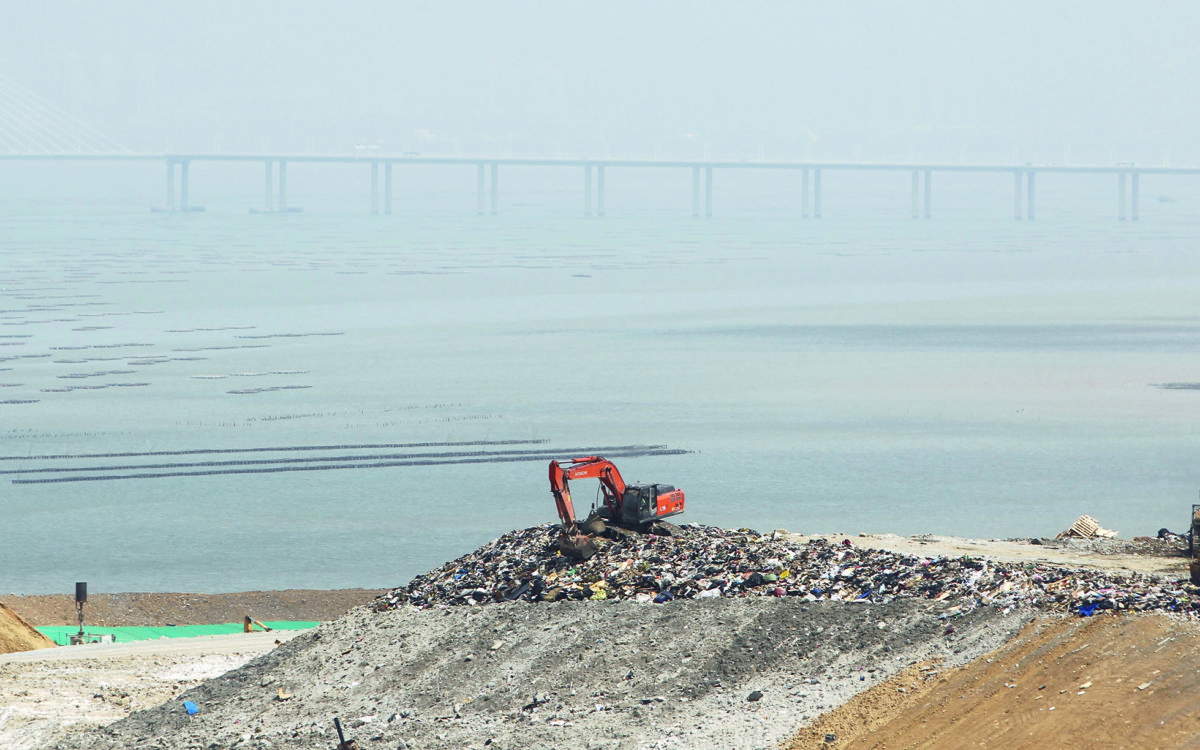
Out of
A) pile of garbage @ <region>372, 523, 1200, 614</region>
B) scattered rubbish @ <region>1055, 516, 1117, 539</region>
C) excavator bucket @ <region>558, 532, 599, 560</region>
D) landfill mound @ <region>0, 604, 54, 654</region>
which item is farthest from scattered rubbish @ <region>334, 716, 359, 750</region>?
scattered rubbish @ <region>1055, 516, 1117, 539</region>

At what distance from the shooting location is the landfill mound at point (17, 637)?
29.7 metres

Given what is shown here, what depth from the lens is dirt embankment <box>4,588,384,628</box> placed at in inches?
1458

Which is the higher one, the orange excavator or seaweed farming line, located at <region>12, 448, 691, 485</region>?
the orange excavator

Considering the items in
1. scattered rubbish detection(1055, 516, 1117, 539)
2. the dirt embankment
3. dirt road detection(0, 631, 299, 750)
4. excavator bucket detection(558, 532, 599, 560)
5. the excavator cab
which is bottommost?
the dirt embankment

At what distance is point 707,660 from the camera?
2205cm

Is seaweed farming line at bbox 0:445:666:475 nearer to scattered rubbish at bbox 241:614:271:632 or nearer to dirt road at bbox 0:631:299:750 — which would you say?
scattered rubbish at bbox 241:614:271:632

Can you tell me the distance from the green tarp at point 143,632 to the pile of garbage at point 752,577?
7529mm

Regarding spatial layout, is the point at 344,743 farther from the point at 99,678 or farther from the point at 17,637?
the point at 17,637

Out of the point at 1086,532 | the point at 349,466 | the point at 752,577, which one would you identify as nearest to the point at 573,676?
the point at 752,577

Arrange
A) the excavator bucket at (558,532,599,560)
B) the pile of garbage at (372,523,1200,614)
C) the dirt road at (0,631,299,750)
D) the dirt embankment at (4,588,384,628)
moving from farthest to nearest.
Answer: the dirt embankment at (4,588,384,628), the excavator bucket at (558,532,599,560), the dirt road at (0,631,299,750), the pile of garbage at (372,523,1200,614)

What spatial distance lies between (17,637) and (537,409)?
126 feet

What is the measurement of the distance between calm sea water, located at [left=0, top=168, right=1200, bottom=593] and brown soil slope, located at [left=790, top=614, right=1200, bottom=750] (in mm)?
23360

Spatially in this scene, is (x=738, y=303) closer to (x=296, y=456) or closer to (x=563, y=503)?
(x=296, y=456)

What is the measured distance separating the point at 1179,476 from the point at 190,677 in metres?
40.3
